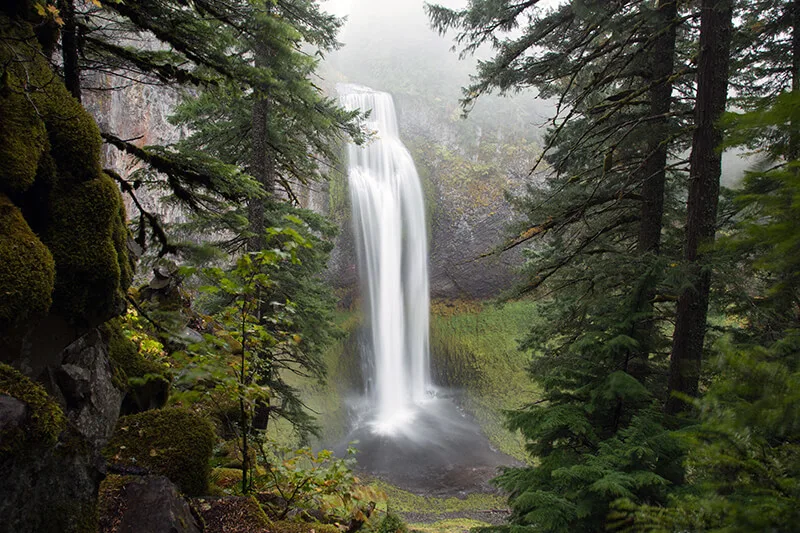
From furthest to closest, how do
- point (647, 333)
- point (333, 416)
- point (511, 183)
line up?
point (511, 183) < point (333, 416) < point (647, 333)

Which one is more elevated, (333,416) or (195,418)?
(195,418)

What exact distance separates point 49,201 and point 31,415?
152 centimetres

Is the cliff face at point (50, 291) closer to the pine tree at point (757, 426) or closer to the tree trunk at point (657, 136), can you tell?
the pine tree at point (757, 426)

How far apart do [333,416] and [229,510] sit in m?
14.0

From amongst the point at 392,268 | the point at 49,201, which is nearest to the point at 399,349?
the point at 392,268

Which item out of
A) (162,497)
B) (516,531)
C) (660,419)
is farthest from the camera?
(660,419)

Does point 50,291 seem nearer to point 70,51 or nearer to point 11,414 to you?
point 11,414

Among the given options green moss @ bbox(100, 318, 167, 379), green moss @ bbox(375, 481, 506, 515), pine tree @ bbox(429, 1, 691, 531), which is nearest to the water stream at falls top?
green moss @ bbox(375, 481, 506, 515)

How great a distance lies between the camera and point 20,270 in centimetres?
215

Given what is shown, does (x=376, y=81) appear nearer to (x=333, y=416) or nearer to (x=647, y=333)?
(x=333, y=416)

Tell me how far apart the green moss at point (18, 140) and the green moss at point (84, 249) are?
253mm

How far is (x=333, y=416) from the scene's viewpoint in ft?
52.9

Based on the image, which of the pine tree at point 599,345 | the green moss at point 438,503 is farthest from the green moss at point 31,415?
the green moss at point 438,503

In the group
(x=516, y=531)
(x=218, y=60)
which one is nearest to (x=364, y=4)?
(x=218, y=60)
